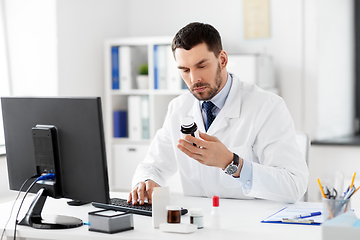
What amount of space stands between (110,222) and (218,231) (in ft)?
1.08

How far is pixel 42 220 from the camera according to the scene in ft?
5.39

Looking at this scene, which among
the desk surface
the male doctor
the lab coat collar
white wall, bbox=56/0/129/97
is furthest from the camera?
white wall, bbox=56/0/129/97

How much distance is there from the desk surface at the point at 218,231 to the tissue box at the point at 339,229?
176 mm

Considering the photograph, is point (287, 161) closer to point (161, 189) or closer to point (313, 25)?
point (161, 189)

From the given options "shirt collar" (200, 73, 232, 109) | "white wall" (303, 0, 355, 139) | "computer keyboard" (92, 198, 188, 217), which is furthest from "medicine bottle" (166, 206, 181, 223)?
"white wall" (303, 0, 355, 139)

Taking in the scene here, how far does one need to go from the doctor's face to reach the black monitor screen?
553 mm

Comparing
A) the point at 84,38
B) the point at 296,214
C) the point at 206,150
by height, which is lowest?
the point at 296,214

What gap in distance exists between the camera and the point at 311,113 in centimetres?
362

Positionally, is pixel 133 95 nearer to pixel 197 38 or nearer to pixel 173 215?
pixel 197 38

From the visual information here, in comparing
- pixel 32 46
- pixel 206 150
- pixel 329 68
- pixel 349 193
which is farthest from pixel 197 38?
pixel 329 68

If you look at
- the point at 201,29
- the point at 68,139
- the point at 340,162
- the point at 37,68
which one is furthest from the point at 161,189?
the point at 340,162

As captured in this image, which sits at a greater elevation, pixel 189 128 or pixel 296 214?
pixel 189 128

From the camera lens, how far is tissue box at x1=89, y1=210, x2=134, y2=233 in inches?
58.3

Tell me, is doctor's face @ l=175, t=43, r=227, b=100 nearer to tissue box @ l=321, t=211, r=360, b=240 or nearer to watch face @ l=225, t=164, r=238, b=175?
watch face @ l=225, t=164, r=238, b=175
